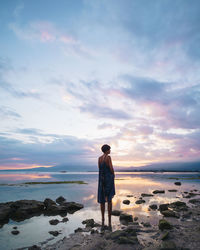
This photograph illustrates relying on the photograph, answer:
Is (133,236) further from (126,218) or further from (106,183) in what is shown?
(126,218)

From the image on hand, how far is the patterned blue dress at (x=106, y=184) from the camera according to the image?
29.7 ft

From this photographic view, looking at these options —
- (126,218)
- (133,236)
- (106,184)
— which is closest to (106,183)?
(106,184)

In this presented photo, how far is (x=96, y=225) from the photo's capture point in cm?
966

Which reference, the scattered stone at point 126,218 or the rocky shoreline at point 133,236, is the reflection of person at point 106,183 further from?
the scattered stone at point 126,218

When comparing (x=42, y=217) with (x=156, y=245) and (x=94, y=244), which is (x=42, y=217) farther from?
(x=156, y=245)

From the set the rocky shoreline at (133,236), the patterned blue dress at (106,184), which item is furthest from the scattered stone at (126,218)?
the patterned blue dress at (106,184)

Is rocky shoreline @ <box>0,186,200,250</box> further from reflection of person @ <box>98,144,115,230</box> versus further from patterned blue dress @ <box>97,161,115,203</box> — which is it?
patterned blue dress @ <box>97,161,115,203</box>

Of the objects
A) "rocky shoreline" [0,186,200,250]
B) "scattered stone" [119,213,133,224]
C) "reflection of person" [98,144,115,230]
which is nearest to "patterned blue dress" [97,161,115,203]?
"reflection of person" [98,144,115,230]

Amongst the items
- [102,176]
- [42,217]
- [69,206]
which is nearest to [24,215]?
[42,217]

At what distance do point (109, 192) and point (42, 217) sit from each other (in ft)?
20.6

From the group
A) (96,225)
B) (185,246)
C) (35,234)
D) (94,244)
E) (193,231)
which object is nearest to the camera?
(185,246)

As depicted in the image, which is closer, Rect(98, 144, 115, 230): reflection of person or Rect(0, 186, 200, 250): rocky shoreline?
Rect(0, 186, 200, 250): rocky shoreline

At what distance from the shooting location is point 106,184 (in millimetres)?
9109

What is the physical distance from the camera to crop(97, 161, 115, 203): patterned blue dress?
9055 mm
